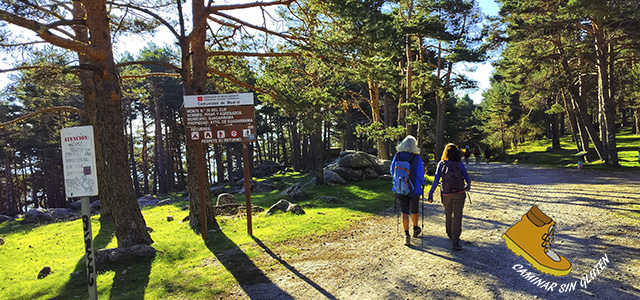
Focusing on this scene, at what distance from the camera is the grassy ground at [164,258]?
5.21 metres

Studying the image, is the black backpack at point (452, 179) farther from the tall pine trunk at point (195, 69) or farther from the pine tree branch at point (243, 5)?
the tall pine trunk at point (195, 69)

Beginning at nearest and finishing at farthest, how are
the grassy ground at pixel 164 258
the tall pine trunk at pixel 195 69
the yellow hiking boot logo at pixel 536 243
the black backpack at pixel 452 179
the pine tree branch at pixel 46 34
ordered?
the yellow hiking boot logo at pixel 536 243, the grassy ground at pixel 164 258, the pine tree branch at pixel 46 34, the black backpack at pixel 452 179, the tall pine trunk at pixel 195 69

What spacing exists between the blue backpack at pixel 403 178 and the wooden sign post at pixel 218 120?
139 inches

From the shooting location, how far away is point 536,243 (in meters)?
5.80

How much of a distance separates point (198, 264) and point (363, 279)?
10.7ft

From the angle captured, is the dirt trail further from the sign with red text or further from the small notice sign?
the sign with red text

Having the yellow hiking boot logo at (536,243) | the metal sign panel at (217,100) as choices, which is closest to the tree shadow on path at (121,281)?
the metal sign panel at (217,100)

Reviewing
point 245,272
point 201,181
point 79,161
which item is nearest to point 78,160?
point 79,161

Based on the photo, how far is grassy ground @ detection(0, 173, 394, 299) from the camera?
5211mm

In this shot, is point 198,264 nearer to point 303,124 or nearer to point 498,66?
point 303,124

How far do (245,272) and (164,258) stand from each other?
2.09m

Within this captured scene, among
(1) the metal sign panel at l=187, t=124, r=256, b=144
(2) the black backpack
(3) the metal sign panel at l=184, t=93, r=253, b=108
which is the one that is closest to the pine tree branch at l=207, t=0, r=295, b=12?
(3) the metal sign panel at l=184, t=93, r=253, b=108

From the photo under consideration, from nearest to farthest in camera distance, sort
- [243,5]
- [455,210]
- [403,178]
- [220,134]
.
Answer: [455,210], [403,178], [220,134], [243,5]

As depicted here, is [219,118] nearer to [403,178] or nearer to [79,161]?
[79,161]
